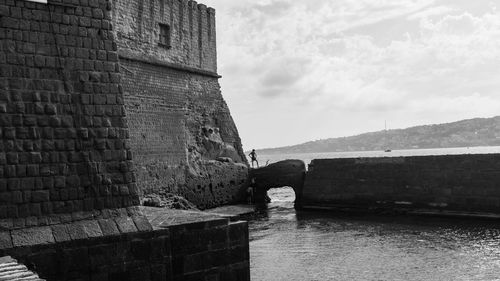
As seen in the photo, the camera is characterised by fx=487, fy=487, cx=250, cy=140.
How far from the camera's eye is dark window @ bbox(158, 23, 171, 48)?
70.9ft

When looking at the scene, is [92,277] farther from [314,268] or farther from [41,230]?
[314,268]

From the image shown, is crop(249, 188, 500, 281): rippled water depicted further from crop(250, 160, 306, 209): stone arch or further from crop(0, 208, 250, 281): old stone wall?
crop(250, 160, 306, 209): stone arch

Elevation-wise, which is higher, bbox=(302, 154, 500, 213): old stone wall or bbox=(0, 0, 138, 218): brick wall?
bbox=(0, 0, 138, 218): brick wall

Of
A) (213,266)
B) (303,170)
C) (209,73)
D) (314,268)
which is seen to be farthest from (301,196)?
(213,266)

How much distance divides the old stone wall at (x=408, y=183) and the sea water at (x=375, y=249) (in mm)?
1060

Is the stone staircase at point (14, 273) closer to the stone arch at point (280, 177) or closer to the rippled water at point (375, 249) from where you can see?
the rippled water at point (375, 249)

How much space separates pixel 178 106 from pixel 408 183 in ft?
35.0

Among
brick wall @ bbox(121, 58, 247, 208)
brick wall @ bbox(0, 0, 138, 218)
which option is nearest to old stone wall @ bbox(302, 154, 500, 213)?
brick wall @ bbox(121, 58, 247, 208)

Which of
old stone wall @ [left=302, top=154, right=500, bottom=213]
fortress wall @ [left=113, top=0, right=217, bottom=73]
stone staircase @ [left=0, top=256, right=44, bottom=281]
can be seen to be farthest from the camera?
fortress wall @ [left=113, top=0, right=217, bottom=73]

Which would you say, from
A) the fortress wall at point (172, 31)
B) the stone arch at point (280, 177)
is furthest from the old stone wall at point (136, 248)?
the stone arch at point (280, 177)

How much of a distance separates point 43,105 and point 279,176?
19.0 meters

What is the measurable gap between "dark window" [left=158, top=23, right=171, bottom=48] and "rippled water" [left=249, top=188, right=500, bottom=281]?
8.74m

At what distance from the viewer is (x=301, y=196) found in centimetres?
2405

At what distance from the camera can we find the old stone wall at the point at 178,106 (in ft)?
63.8
